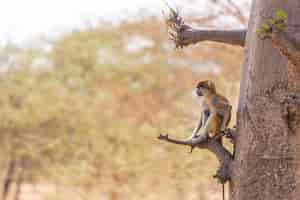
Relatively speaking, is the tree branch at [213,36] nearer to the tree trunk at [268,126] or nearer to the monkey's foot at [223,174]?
the tree trunk at [268,126]

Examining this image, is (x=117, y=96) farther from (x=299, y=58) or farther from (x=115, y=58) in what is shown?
(x=299, y=58)

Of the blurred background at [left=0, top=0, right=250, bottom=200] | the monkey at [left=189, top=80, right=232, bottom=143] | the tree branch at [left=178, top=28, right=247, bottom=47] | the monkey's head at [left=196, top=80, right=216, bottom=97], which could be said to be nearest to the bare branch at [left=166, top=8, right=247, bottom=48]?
the tree branch at [left=178, top=28, right=247, bottom=47]

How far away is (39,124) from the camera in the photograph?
14703 mm

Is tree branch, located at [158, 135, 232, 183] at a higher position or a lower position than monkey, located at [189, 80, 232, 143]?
lower

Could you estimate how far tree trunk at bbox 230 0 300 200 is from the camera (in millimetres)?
2227

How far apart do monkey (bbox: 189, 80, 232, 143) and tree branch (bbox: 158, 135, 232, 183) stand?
46 cm

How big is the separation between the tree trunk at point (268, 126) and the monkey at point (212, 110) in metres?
0.67

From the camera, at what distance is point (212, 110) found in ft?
11.4

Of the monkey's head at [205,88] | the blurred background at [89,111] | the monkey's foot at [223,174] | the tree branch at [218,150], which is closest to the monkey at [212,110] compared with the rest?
the monkey's head at [205,88]

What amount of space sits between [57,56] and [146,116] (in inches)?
117

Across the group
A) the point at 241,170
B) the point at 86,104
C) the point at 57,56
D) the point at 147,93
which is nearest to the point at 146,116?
the point at 147,93

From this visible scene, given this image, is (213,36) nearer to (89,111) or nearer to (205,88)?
(205,88)

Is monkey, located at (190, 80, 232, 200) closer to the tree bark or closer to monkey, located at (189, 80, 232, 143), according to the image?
monkey, located at (189, 80, 232, 143)

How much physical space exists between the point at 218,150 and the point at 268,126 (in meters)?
0.28
